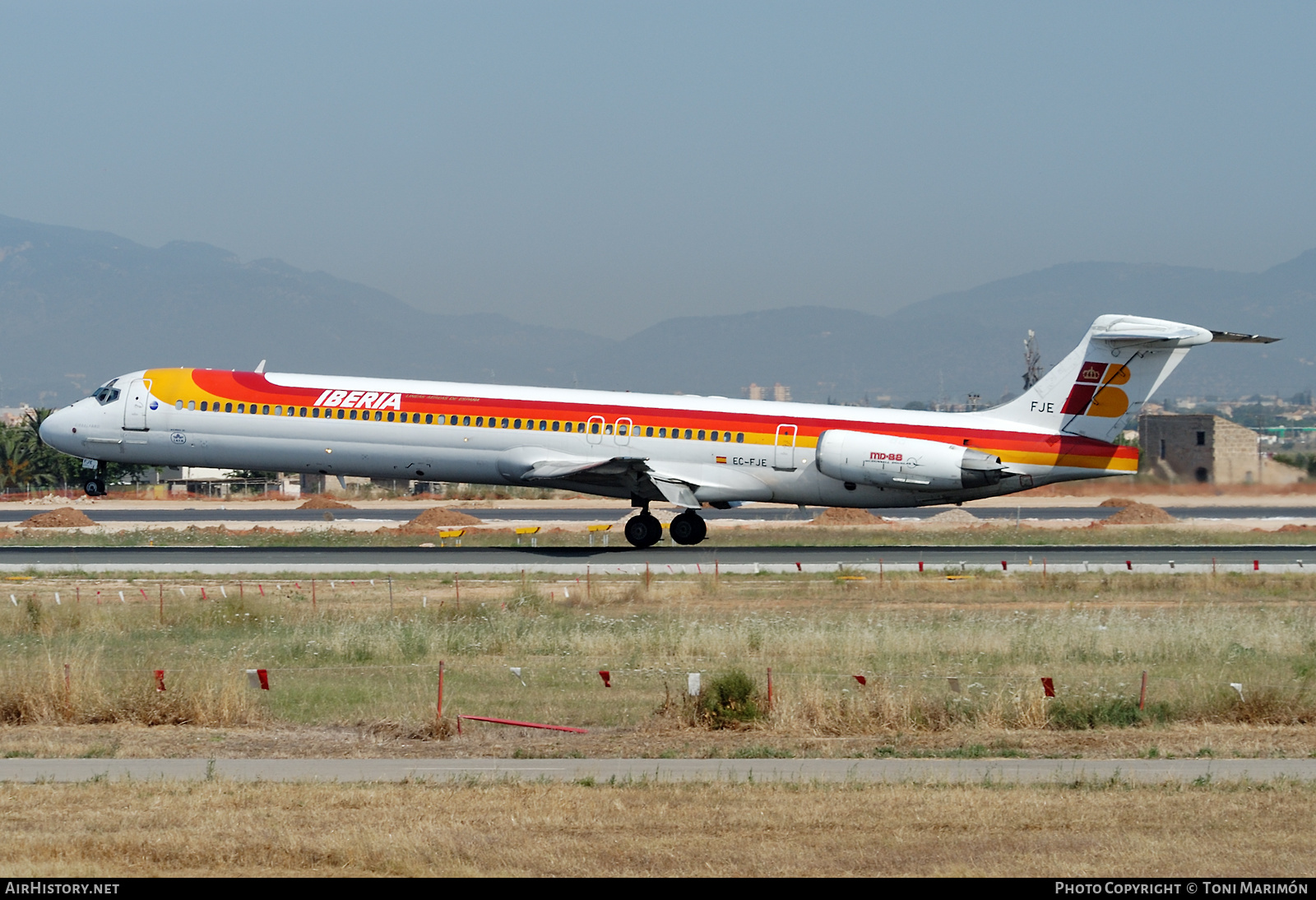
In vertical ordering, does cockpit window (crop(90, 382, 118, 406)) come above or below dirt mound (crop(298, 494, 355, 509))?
above

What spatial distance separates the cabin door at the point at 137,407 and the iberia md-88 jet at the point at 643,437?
5 centimetres

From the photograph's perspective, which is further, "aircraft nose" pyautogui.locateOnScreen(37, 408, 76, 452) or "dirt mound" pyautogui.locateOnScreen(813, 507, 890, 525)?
"dirt mound" pyautogui.locateOnScreen(813, 507, 890, 525)

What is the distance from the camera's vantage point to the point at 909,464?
1390 inches

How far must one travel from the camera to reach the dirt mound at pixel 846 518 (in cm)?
5459

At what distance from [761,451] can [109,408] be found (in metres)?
17.6

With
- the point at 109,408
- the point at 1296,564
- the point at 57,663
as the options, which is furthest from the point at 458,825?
the point at 109,408

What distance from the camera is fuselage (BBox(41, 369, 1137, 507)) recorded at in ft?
119

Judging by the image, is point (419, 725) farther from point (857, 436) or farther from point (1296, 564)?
point (1296, 564)

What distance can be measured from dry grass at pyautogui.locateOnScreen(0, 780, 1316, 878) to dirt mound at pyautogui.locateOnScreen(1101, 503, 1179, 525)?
→ 139 ft

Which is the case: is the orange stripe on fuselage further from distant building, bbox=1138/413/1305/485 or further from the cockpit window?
distant building, bbox=1138/413/1305/485

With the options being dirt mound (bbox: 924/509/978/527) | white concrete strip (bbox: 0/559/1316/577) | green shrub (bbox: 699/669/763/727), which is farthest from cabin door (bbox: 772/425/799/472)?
green shrub (bbox: 699/669/763/727)

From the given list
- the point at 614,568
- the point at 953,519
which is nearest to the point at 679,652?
the point at 614,568

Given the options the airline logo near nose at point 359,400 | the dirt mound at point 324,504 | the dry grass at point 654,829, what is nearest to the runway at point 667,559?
the airline logo near nose at point 359,400

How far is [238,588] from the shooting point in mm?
29125
